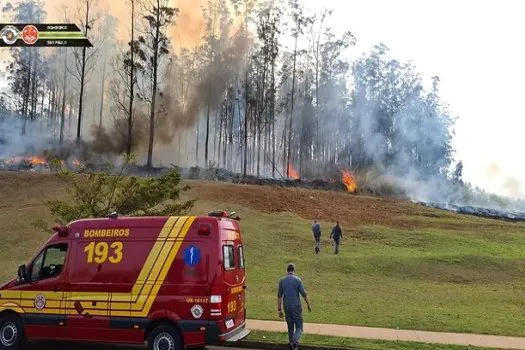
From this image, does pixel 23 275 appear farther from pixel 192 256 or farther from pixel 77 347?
pixel 192 256

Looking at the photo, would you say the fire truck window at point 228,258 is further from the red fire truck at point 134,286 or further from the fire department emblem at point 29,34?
the fire department emblem at point 29,34

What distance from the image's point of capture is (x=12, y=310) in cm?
1110

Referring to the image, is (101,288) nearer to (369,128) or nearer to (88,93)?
(88,93)

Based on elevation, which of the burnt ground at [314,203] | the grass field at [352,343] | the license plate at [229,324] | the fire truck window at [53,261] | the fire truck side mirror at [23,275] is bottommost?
the grass field at [352,343]

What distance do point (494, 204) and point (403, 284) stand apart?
6231cm

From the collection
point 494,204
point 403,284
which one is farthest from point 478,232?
point 494,204

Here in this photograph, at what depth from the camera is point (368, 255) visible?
91.5ft

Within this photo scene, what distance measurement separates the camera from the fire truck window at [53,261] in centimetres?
1094

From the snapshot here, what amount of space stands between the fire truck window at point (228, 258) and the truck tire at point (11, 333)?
4.47 metres

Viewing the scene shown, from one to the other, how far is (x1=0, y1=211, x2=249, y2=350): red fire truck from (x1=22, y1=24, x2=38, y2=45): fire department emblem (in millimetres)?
10370

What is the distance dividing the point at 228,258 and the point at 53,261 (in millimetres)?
3627

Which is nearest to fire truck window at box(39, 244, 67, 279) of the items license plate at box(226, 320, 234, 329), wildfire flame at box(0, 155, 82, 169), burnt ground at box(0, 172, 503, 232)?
license plate at box(226, 320, 234, 329)

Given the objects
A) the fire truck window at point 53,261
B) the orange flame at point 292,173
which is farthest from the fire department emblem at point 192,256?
the orange flame at point 292,173

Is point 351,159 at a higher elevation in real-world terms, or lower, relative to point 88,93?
lower
